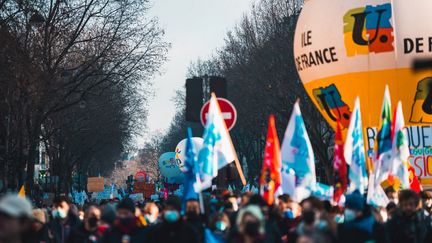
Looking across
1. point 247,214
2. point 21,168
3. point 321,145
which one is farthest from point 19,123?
point 247,214

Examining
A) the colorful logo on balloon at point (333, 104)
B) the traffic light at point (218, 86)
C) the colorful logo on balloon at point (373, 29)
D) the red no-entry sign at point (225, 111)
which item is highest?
the colorful logo on balloon at point (373, 29)

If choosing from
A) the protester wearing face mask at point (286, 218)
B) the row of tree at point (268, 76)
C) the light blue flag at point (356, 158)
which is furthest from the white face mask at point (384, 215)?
the row of tree at point (268, 76)

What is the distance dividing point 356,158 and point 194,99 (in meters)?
Result: 2.96

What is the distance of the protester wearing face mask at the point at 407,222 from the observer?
13422 millimetres

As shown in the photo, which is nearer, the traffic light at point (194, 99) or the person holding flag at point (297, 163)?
the person holding flag at point (297, 163)

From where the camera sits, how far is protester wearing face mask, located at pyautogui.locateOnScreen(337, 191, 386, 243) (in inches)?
464

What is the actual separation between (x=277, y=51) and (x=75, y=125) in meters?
18.2

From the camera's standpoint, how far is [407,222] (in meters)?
13.6

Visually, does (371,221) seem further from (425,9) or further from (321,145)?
(321,145)

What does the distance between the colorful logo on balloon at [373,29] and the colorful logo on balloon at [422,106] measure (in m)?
1.27

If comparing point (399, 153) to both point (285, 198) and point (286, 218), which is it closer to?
point (285, 198)

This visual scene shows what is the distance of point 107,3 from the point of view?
40.5m

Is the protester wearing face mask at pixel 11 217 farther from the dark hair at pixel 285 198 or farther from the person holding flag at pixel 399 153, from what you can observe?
the person holding flag at pixel 399 153

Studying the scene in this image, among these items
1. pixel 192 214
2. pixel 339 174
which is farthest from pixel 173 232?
pixel 339 174
